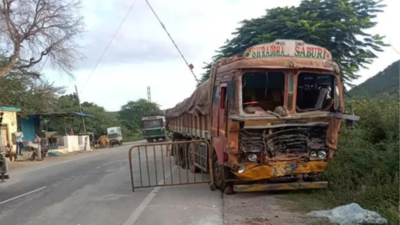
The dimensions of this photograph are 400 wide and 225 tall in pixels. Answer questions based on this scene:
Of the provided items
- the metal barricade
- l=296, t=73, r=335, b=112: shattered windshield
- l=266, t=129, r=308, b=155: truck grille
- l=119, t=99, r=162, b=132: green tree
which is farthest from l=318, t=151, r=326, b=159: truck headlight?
l=119, t=99, r=162, b=132: green tree

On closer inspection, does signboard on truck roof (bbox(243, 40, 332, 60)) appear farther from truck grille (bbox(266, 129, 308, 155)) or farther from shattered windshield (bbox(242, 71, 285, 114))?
truck grille (bbox(266, 129, 308, 155))

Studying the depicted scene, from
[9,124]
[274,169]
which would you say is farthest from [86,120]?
[274,169]

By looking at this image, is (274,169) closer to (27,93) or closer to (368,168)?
(368,168)

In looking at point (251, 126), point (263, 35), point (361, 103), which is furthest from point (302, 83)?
point (263, 35)

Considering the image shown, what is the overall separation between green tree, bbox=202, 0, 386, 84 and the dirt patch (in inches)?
321

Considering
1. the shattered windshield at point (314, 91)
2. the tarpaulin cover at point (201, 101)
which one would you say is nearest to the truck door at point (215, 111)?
the tarpaulin cover at point (201, 101)

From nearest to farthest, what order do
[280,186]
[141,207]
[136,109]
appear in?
[141,207] → [280,186] → [136,109]

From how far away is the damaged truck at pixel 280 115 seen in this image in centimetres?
890

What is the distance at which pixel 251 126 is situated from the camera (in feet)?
28.9

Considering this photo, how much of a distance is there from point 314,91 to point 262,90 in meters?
1.15

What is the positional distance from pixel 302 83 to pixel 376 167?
2427 millimetres

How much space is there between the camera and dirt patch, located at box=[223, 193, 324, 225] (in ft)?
23.9

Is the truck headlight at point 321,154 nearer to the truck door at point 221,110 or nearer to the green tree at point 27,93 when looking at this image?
the truck door at point 221,110

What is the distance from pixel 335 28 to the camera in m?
16.1
